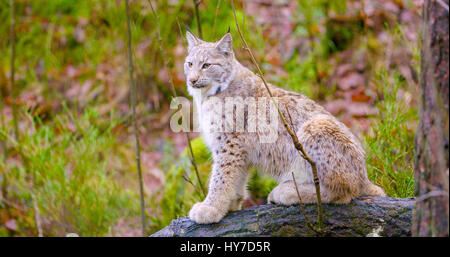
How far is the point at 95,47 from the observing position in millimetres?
8492

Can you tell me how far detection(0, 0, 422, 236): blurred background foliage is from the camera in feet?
18.7

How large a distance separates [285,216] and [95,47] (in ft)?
20.2

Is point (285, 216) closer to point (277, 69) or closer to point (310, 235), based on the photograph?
point (310, 235)

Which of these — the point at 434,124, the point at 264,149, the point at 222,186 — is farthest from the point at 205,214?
the point at 434,124

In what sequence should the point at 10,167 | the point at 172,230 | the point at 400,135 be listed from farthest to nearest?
the point at 10,167 < the point at 400,135 < the point at 172,230

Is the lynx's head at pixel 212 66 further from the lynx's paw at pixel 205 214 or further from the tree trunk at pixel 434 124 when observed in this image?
the tree trunk at pixel 434 124

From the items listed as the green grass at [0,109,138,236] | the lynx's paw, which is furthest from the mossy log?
the green grass at [0,109,138,236]

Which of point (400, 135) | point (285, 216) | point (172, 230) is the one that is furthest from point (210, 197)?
point (400, 135)

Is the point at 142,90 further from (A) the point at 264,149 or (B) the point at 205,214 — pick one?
(B) the point at 205,214

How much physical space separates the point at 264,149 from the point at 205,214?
0.79m

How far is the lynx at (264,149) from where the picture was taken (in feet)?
11.7

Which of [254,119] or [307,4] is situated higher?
[307,4]

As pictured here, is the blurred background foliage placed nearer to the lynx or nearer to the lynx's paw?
the lynx

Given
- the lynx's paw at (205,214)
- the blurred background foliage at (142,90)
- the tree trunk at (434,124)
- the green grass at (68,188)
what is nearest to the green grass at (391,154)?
the blurred background foliage at (142,90)
